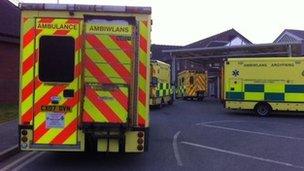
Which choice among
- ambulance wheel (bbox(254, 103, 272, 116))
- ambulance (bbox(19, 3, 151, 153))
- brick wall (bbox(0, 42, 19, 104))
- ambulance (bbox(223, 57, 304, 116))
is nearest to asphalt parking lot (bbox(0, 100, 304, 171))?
ambulance (bbox(19, 3, 151, 153))

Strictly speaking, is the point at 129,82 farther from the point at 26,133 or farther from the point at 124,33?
the point at 26,133

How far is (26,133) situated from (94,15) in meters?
2.47

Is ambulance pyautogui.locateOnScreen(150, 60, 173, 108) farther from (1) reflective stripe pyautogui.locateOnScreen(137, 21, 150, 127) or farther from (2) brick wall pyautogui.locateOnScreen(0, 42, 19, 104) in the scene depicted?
(1) reflective stripe pyautogui.locateOnScreen(137, 21, 150, 127)

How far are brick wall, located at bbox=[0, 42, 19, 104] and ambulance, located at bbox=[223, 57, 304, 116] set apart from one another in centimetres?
1033

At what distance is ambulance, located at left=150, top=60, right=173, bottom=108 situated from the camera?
28516mm

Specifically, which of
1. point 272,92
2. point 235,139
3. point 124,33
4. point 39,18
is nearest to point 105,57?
point 124,33

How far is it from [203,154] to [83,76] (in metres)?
3.67

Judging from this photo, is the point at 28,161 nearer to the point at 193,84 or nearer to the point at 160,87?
the point at 160,87

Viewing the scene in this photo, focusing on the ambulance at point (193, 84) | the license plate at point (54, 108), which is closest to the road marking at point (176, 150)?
the license plate at point (54, 108)

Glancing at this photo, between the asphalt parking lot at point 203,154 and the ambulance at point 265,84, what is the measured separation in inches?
213

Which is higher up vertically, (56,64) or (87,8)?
Result: (87,8)

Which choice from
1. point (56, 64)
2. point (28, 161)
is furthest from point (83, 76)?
point (28, 161)

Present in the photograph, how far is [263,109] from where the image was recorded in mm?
24953

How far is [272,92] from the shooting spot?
24688 millimetres
